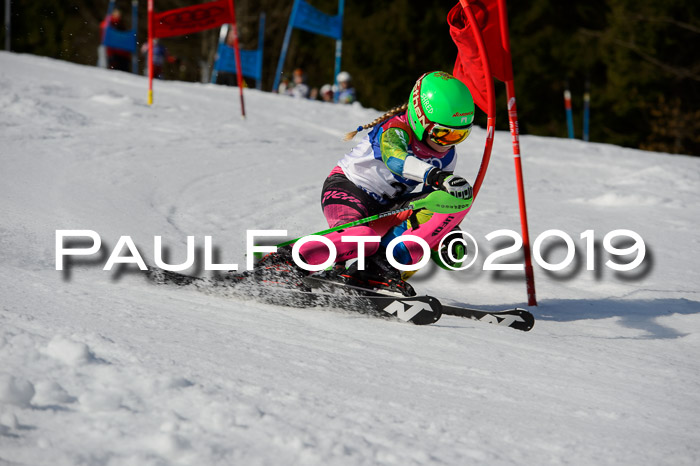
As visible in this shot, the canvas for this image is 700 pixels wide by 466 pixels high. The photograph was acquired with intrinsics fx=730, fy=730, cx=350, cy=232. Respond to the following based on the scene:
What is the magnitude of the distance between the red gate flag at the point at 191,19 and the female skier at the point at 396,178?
703 cm

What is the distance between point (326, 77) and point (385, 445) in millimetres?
27067

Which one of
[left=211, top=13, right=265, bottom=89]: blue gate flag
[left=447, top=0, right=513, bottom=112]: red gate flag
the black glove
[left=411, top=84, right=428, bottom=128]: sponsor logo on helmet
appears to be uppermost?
[left=211, top=13, right=265, bottom=89]: blue gate flag

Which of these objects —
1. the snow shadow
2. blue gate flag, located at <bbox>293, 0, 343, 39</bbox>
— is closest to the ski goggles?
the snow shadow

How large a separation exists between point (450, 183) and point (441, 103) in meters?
0.46

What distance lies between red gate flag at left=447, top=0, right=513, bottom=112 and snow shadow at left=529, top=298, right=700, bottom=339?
1.34 m

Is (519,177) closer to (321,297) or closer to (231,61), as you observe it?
(321,297)

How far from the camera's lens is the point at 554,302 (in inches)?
184

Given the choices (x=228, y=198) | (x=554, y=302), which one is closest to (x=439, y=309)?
(x=554, y=302)

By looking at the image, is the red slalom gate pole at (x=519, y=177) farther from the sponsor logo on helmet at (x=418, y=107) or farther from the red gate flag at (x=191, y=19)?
the red gate flag at (x=191, y=19)

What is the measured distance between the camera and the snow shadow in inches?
166

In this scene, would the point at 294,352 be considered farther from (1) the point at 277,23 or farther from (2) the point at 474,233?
(1) the point at 277,23

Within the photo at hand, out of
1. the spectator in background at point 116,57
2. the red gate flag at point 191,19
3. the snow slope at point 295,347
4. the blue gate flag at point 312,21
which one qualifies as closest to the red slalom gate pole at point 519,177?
the snow slope at point 295,347

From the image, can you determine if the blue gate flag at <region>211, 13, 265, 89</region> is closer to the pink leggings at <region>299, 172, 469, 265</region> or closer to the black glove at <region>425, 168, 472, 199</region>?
the pink leggings at <region>299, 172, 469, 265</region>

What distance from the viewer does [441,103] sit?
12.4 ft
